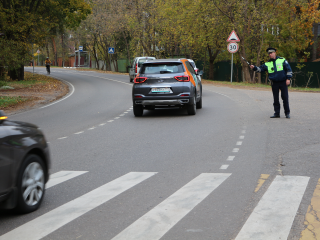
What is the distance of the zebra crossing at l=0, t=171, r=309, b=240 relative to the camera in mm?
4500

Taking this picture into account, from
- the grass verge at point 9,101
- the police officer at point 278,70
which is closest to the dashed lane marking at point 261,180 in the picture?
the police officer at point 278,70

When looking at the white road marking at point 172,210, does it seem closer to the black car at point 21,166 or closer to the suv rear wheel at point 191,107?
the black car at point 21,166

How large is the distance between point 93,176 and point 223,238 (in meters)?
3.09

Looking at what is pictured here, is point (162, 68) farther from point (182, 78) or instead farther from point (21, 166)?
point (21, 166)

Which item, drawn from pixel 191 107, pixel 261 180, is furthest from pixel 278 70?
pixel 261 180

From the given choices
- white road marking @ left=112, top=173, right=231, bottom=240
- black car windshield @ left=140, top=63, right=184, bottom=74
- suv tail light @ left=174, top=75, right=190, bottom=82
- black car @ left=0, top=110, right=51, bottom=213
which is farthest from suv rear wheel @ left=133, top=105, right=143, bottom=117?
black car @ left=0, top=110, right=51, bottom=213

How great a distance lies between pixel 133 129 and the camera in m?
12.1

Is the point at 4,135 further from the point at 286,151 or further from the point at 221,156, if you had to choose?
the point at 286,151

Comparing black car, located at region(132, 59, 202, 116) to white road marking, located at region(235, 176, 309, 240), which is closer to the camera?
white road marking, located at region(235, 176, 309, 240)

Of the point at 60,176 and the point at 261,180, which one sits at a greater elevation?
the point at 261,180

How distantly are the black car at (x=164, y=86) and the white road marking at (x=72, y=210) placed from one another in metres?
7.48

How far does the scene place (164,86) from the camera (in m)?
14.3

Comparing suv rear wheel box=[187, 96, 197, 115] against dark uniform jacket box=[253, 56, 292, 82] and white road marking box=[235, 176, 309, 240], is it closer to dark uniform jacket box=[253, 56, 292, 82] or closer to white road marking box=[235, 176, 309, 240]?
dark uniform jacket box=[253, 56, 292, 82]

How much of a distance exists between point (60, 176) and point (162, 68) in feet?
26.7
